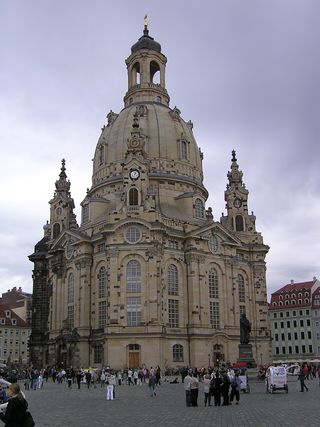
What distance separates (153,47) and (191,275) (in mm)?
43881

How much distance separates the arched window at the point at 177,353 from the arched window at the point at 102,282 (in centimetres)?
1107

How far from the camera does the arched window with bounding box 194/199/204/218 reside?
80281 mm

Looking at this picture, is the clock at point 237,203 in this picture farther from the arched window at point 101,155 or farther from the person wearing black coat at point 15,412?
the person wearing black coat at point 15,412

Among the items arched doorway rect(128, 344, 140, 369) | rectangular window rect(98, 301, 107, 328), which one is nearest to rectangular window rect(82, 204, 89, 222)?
rectangular window rect(98, 301, 107, 328)

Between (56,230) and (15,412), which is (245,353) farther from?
(56,230)

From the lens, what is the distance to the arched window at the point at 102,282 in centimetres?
7119

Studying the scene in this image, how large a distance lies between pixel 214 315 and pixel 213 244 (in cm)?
972

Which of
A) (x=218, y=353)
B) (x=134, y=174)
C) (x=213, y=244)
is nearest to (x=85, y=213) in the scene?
(x=134, y=174)

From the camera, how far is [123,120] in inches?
3383

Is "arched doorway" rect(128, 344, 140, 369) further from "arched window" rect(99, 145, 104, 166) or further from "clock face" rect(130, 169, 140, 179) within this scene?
"arched window" rect(99, 145, 104, 166)

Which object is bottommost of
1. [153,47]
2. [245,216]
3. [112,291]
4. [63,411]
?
[63,411]

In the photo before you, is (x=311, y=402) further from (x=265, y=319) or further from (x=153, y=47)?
(x=153, y=47)

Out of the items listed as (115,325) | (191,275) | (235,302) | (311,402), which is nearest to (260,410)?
(311,402)

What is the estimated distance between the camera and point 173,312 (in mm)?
70688
